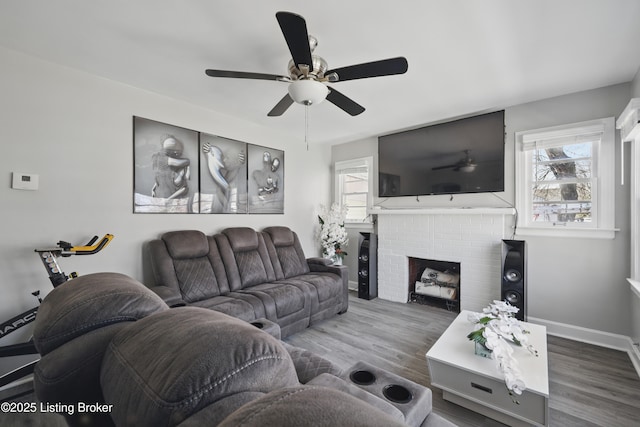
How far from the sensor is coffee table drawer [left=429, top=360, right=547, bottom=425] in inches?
62.7

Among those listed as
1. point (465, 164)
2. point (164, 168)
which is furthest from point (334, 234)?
point (164, 168)

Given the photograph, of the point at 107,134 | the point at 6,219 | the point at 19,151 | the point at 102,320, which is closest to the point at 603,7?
the point at 102,320

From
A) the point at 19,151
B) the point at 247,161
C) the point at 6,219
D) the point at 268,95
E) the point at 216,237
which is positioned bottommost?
the point at 216,237

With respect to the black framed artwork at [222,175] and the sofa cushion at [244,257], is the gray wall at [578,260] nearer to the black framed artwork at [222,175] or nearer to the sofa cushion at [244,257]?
the sofa cushion at [244,257]

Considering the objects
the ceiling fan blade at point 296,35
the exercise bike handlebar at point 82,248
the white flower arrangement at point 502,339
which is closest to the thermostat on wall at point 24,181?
the exercise bike handlebar at point 82,248

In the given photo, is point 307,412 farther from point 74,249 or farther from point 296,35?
point 74,249

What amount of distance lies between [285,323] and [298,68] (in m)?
2.34

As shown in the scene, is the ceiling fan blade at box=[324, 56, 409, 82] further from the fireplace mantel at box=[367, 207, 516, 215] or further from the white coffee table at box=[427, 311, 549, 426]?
the fireplace mantel at box=[367, 207, 516, 215]

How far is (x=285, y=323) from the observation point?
2777 millimetres

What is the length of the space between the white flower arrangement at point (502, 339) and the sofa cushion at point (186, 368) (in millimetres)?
1683

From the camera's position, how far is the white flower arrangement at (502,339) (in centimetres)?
157

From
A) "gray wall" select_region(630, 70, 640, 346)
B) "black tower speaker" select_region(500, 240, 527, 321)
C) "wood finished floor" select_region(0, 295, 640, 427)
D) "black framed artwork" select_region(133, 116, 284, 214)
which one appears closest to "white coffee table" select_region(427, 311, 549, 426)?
"wood finished floor" select_region(0, 295, 640, 427)

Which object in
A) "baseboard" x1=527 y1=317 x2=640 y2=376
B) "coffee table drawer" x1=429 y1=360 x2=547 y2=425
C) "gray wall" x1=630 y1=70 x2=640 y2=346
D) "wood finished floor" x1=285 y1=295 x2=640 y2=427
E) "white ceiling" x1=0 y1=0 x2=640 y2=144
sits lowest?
"wood finished floor" x1=285 y1=295 x2=640 y2=427

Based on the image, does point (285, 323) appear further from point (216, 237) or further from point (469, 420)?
point (469, 420)
